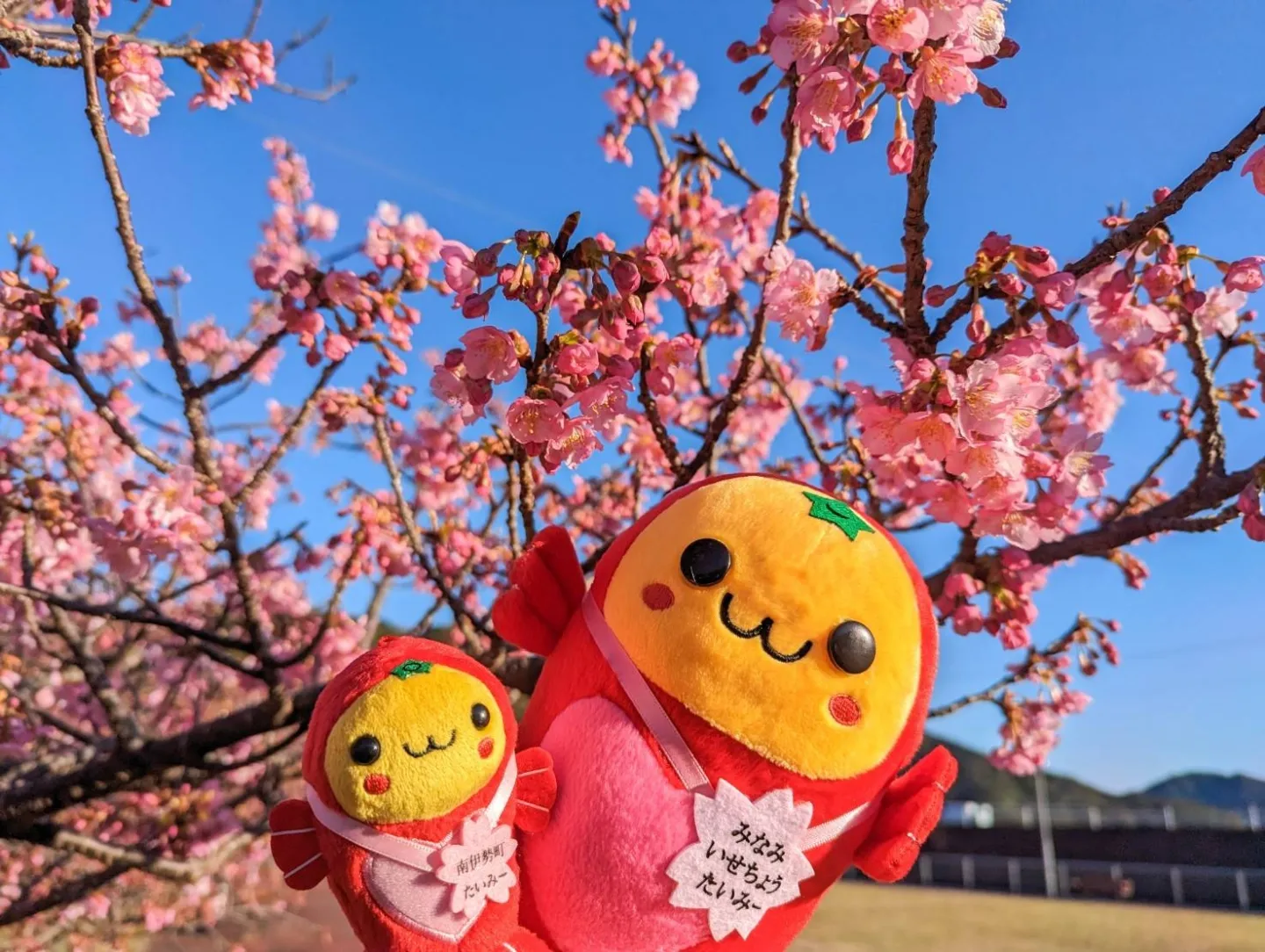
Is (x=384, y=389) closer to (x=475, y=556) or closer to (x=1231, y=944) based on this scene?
(x=475, y=556)

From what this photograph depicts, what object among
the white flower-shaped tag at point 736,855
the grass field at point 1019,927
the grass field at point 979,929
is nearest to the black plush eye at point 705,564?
the white flower-shaped tag at point 736,855

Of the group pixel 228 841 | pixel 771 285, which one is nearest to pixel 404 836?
pixel 771 285

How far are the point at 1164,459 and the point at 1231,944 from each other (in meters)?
9.62

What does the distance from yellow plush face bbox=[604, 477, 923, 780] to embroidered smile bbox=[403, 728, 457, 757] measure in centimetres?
33

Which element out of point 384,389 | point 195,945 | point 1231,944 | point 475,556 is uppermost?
point 384,389

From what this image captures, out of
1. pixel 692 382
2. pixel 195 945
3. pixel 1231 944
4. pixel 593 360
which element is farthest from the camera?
pixel 1231 944

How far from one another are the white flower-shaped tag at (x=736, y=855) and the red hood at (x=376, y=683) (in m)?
0.32

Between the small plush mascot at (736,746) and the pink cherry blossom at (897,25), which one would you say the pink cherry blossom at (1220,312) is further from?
the small plush mascot at (736,746)

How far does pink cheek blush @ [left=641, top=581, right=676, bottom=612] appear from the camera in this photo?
→ 54.7 inches

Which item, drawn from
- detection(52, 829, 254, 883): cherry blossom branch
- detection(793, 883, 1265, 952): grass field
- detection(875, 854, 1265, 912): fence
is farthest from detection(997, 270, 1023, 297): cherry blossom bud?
detection(875, 854, 1265, 912): fence

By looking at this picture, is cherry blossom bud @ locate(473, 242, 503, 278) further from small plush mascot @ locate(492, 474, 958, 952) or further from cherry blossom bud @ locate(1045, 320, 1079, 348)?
cherry blossom bud @ locate(1045, 320, 1079, 348)

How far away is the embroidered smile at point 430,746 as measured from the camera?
1.22 metres

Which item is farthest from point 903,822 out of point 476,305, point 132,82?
point 132,82

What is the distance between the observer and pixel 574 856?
1318 mm
